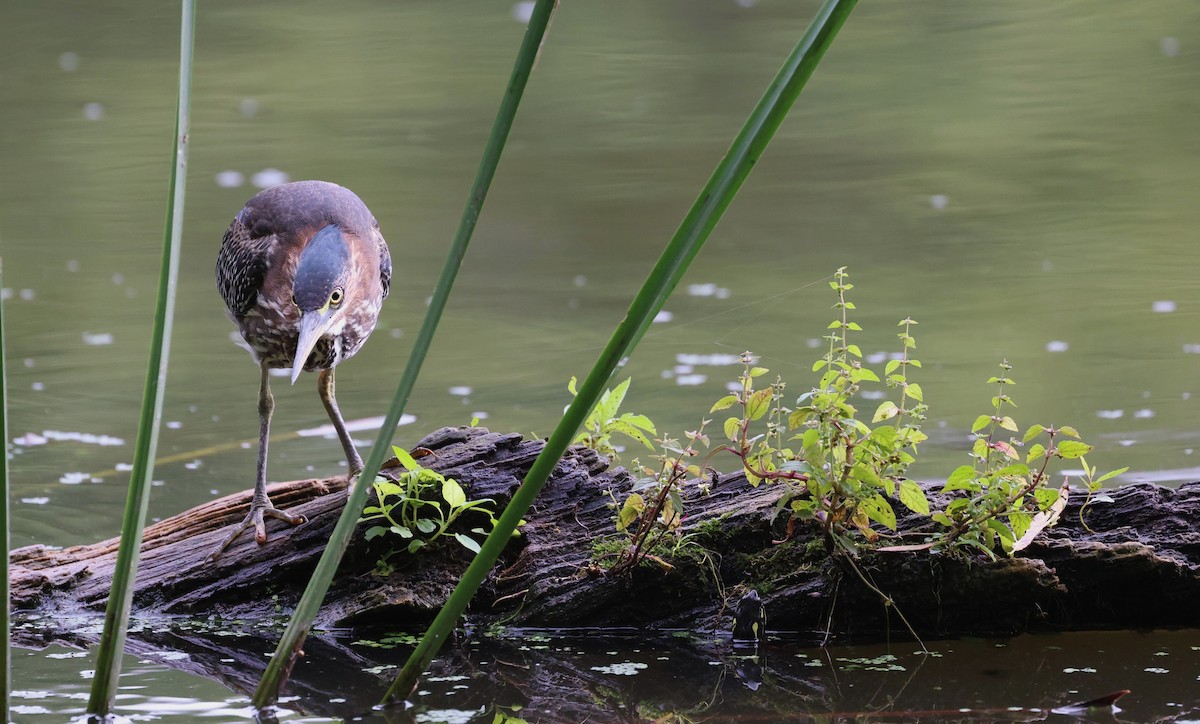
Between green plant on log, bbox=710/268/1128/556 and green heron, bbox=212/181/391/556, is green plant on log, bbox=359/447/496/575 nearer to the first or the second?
green heron, bbox=212/181/391/556

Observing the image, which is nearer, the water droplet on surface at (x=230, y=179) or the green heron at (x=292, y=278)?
the green heron at (x=292, y=278)

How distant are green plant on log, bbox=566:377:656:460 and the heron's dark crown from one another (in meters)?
0.80

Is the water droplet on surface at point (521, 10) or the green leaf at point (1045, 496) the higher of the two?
the water droplet on surface at point (521, 10)

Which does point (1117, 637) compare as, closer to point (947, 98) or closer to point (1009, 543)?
point (1009, 543)

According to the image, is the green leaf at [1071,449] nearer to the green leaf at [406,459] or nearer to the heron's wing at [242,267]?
the green leaf at [406,459]

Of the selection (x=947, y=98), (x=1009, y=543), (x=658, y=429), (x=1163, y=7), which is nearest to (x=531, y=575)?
(x=1009, y=543)

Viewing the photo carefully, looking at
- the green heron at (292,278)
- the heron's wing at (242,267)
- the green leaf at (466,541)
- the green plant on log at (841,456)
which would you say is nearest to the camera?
the green plant on log at (841,456)

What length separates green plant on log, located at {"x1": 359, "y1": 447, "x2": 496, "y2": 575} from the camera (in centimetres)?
388

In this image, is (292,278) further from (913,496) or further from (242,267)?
(913,496)

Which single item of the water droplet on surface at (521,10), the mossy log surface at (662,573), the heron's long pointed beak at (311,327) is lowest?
the mossy log surface at (662,573)

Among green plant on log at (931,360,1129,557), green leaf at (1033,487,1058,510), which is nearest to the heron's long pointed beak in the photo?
green plant on log at (931,360,1129,557)

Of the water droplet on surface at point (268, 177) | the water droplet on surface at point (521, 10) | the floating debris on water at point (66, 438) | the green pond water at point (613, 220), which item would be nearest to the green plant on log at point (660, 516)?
the green pond water at point (613, 220)

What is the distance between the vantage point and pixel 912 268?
846cm

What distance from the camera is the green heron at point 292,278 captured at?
4.39m
